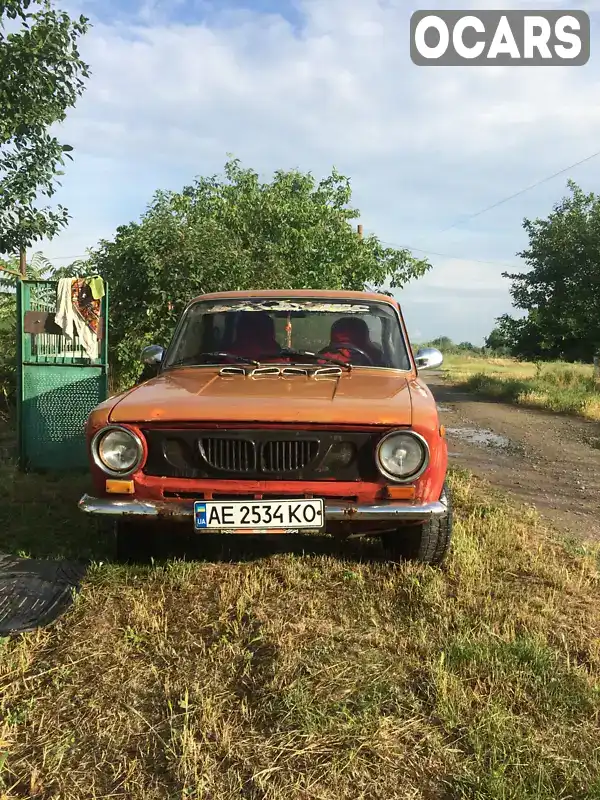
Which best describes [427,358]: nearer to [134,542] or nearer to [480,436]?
[134,542]

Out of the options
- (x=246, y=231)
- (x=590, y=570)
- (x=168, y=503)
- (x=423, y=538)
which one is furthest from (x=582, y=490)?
(x=246, y=231)

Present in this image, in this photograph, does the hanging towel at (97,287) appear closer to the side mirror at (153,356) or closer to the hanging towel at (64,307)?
the hanging towel at (64,307)

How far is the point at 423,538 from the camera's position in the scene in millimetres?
3568

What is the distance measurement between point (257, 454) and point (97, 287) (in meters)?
3.60

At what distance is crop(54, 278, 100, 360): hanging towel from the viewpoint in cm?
595

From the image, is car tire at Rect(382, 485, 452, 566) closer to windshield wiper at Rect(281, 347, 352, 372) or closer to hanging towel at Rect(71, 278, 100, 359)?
windshield wiper at Rect(281, 347, 352, 372)

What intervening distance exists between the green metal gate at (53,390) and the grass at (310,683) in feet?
7.38

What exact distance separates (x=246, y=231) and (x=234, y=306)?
9.88 meters

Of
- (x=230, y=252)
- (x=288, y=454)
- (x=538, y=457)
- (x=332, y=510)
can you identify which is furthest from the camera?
(x=230, y=252)

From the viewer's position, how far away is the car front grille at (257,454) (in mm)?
3188

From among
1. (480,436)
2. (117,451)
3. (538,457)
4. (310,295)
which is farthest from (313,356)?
(480,436)

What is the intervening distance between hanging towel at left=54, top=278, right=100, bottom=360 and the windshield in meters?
1.83

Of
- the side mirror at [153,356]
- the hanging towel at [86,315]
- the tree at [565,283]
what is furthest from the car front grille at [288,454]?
the tree at [565,283]

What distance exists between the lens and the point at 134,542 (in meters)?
→ 3.66
